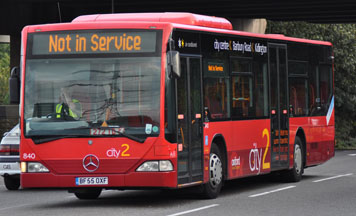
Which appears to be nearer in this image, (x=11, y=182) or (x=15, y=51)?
(x=11, y=182)

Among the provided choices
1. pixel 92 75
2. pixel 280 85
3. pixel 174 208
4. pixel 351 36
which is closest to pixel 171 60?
pixel 92 75

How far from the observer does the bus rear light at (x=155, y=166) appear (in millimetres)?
13469

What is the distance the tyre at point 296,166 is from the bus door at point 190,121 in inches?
196

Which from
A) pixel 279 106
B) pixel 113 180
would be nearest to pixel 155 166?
pixel 113 180

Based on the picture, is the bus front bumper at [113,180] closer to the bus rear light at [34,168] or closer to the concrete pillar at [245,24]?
the bus rear light at [34,168]

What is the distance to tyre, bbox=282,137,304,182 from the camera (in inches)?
760

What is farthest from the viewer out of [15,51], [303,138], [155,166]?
[15,51]

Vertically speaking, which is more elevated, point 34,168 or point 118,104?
point 118,104

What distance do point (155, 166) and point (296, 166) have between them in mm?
6695

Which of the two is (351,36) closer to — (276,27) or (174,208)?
(276,27)

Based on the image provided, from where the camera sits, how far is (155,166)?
1347 centimetres

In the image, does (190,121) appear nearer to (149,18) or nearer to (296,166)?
(149,18)

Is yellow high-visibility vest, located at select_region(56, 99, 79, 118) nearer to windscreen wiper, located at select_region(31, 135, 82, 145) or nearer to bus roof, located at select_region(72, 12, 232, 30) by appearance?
windscreen wiper, located at select_region(31, 135, 82, 145)

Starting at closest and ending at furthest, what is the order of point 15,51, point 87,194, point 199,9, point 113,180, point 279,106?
point 113,180
point 87,194
point 279,106
point 199,9
point 15,51
